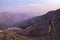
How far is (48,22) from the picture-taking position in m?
3.25

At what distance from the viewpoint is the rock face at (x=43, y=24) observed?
3.17 metres

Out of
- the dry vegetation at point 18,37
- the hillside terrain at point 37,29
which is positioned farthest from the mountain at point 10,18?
the dry vegetation at point 18,37

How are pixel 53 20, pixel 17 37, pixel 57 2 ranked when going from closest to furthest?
1. pixel 17 37
2. pixel 53 20
3. pixel 57 2

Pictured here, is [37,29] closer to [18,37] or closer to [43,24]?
[43,24]

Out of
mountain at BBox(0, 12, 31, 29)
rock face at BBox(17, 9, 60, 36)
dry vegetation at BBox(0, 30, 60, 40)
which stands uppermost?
mountain at BBox(0, 12, 31, 29)

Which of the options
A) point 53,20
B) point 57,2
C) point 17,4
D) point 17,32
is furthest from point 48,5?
point 17,32

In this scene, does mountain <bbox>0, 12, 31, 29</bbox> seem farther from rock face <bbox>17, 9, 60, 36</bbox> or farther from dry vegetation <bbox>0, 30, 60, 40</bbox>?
dry vegetation <bbox>0, 30, 60, 40</bbox>

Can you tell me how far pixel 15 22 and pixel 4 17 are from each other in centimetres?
24

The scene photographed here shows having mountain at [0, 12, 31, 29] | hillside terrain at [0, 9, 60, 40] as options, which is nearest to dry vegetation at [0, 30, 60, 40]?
hillside terrain at [0, 9, 60, 40]

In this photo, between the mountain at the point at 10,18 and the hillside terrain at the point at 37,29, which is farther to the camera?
the mountain at the point at 10,18

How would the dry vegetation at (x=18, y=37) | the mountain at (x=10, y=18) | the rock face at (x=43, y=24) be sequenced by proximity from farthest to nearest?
the mountain at (x=10, y=18) < the rock face at (x=43, y=24) < the dry vegetation at (x=18, y=37)

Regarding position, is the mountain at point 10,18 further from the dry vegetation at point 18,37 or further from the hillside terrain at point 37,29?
the dry vegetation at point 18,37

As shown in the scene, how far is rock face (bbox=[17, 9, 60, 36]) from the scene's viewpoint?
317 cm

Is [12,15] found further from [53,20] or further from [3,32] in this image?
[53,20]
